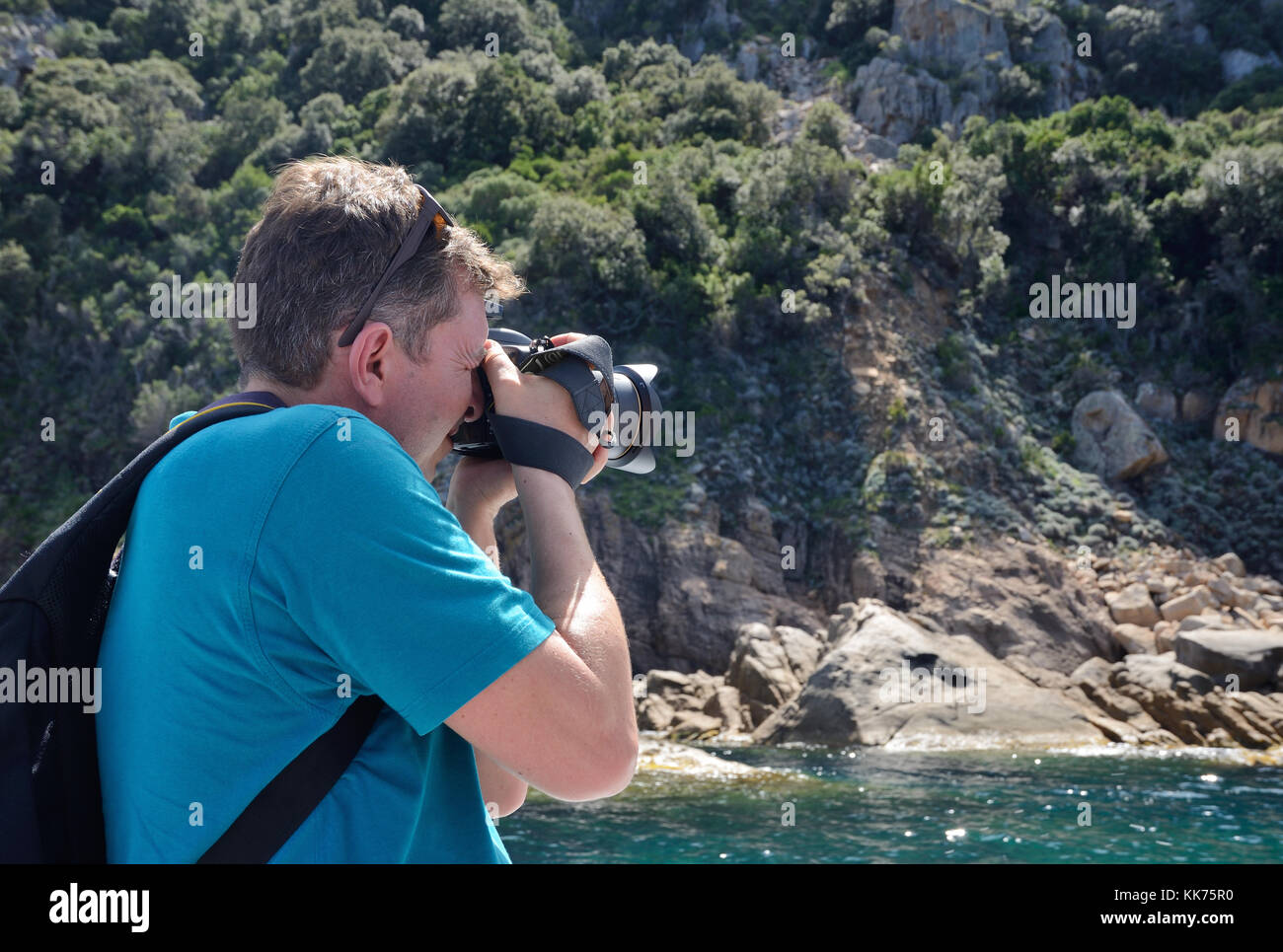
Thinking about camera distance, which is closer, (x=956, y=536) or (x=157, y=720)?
(x=157, y=720)

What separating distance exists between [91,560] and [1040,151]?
117ft

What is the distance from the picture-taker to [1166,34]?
4453 cm

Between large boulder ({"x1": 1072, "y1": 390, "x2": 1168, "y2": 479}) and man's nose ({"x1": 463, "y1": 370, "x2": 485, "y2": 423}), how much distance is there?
2761cm

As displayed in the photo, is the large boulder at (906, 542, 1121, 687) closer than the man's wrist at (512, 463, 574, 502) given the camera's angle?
No

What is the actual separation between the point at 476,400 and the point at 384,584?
54 centimetres

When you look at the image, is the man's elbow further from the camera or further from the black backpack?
the camera

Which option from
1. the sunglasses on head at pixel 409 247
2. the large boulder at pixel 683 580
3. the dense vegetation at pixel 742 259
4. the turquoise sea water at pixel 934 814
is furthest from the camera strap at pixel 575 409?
the dense vegetation at pixel 742 259

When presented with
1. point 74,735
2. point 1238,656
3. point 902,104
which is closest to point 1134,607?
point 1238,656

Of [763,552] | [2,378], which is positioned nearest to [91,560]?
[763,552]

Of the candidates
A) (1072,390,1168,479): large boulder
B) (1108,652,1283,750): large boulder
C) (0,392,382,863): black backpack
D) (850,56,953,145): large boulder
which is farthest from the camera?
(850,56,953,145): large boulder

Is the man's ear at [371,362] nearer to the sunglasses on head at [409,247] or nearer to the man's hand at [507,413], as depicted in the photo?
the sunglasses on head at [409,247]

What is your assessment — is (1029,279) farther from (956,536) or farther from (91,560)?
(91,560)

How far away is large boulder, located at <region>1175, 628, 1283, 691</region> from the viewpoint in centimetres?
1733

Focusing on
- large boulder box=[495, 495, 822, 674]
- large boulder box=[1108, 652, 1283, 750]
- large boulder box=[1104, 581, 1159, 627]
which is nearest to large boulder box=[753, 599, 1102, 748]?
large boulder box=[1108, 652, 1283, 750]
